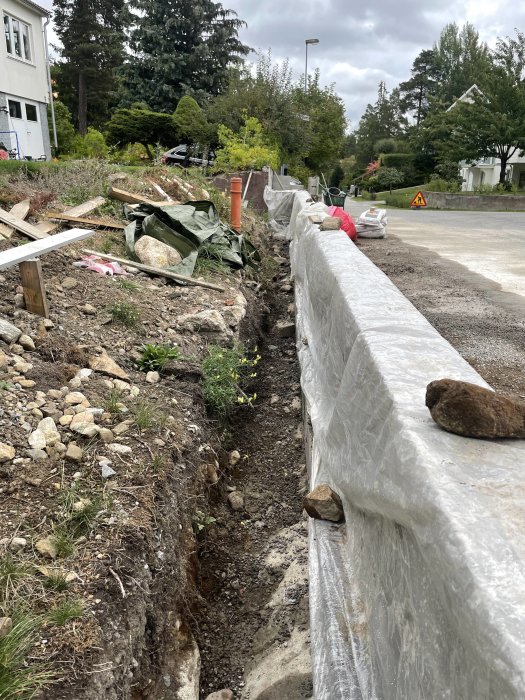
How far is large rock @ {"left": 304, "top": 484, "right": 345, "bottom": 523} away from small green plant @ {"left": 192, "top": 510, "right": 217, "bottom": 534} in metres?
0.77

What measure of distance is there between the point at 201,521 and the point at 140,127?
2131 centimetres

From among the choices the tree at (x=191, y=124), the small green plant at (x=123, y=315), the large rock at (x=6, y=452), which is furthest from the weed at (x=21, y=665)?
the tree at (x=191, y=124)

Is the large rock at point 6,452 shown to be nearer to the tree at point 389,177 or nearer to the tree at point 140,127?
the tree at point 140,127

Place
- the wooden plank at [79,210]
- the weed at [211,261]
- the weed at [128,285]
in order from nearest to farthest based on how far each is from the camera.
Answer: the weed at [128,285] → the wooden plank at [79,210] → the weed at [211,261]

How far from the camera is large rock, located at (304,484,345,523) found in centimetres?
274

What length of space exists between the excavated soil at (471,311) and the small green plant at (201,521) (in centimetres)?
217

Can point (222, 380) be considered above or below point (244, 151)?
below

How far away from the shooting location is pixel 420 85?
6606 cm

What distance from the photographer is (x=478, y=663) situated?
114cm

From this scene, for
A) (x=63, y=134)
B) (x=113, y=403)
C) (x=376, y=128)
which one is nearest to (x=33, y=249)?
(x=113, y=403)

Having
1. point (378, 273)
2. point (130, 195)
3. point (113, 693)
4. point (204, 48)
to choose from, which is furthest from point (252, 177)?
point (204, 48)

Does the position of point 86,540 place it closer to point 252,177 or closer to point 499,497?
point 499,497

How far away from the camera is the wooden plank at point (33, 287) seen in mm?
4121

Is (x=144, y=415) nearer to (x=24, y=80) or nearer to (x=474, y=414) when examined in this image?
(x=474, y=414)
